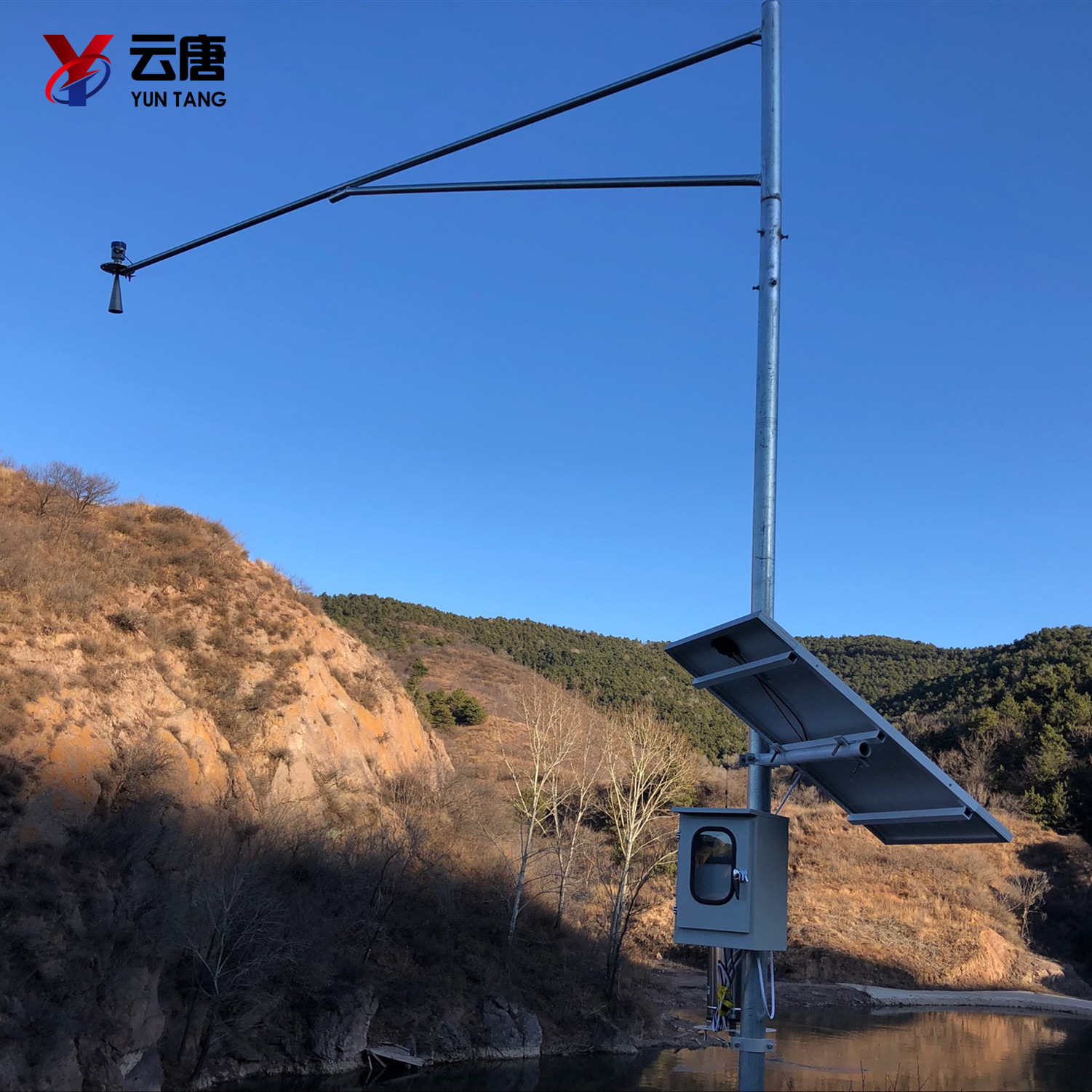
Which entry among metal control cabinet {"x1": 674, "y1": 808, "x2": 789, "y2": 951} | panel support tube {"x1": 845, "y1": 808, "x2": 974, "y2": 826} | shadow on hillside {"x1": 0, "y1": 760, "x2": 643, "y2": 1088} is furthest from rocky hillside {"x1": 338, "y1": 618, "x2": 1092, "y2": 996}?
panel support tube {"x1": 845, "y1": 808, "x2": 974, "y2": 826}

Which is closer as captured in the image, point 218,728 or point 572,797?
point 218,728

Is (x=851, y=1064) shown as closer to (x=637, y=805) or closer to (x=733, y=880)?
(x=637, y=805)

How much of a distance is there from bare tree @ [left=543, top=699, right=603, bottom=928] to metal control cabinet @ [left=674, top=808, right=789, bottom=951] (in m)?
23.7

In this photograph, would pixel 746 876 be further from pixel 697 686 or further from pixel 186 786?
pixel 186 786

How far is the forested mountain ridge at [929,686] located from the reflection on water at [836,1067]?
21790 mm

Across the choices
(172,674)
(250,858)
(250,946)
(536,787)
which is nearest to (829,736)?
(250,946)

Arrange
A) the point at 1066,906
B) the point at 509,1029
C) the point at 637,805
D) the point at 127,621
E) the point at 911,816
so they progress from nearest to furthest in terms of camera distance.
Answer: the point at 911,816, the point at 509,1029, the point at 127,621, the point at 637,805, the point at 1066,906

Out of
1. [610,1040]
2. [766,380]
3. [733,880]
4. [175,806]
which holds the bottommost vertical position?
[610,1040]

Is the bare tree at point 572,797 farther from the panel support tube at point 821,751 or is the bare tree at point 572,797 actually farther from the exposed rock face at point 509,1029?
the panel support tube at point 821,751

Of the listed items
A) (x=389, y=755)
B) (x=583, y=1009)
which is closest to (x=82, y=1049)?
(x=583, y=1009)

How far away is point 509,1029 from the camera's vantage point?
26.5m

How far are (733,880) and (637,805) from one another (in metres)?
30.2

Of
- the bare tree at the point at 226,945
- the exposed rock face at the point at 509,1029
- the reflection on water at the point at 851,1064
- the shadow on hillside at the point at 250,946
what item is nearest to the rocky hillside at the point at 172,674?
the shadow on hillside at the point at 250,946

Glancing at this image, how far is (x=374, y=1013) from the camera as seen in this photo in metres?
24.7
